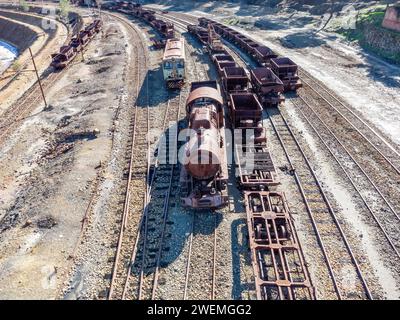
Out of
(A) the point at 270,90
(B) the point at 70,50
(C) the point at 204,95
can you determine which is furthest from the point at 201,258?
(B) the point at 70,50

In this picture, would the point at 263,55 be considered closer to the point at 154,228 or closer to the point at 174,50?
the point at 174,50

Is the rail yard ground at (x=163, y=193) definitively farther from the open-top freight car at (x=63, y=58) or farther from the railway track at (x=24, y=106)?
the open-top freight car at (x=63, y=58)

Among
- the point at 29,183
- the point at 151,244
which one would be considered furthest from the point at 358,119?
the point at 29,183

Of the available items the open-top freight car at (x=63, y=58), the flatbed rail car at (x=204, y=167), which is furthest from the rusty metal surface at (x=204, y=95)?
the open-top freight car at (x=63, y=58)

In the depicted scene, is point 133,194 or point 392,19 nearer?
point 133,194

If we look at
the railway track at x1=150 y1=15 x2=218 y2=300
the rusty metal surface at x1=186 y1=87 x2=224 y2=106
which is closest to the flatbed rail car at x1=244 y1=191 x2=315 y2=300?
the railway track at x1=150 y1=15 x2=218 y2=300

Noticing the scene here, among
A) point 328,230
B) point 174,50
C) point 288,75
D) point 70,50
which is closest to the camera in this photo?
point 328,230
